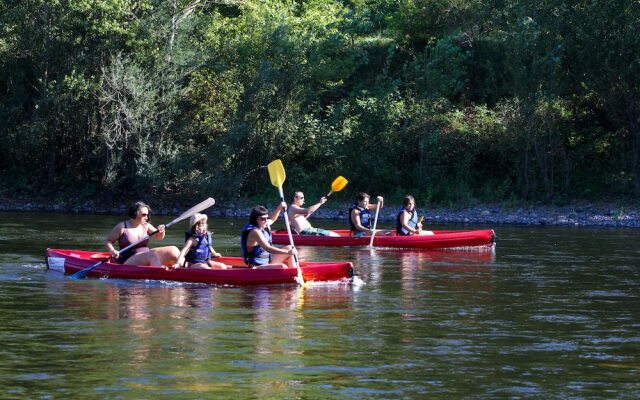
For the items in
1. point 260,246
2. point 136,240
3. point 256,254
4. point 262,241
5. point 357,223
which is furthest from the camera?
point 357,223

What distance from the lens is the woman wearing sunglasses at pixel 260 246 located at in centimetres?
1462

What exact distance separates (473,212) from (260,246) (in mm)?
16143

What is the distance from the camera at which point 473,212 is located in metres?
30.2

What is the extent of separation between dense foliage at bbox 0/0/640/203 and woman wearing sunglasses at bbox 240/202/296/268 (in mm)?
16792

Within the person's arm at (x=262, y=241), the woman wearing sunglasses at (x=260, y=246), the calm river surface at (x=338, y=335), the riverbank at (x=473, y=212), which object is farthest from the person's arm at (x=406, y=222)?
the riverbank at (x=473, y=212)

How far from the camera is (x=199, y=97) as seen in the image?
33812 mm

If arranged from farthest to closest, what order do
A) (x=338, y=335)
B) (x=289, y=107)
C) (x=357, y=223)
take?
(x=289, y=107), (x=357, y=223), (x=338, y=335)

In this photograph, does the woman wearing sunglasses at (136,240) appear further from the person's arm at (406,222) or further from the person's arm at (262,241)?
the person's arm at (406,222)

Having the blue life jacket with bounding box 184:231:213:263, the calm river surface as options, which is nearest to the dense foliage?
the calm river surface

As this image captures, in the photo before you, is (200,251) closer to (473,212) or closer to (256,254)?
(256,254)

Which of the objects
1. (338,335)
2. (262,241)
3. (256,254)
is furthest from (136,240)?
(338,335)

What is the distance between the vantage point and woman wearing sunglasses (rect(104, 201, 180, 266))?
15055mm

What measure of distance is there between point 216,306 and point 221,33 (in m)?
21.7

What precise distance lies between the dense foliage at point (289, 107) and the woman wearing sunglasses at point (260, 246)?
1679 centimetres
